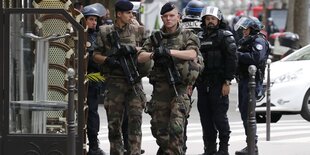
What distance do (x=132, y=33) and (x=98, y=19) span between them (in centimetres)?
137

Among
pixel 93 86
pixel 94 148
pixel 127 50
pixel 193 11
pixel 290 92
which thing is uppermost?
pixel 193 11

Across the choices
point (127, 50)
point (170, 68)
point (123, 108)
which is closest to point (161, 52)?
point (170, 68)

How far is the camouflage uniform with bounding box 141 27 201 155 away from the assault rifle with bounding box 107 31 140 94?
26cm

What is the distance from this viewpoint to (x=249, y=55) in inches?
515

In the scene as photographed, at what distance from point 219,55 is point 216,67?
15cm

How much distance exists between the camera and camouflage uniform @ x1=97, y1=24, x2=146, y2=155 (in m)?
11.8

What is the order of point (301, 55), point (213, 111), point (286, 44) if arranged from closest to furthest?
1. point (213, 111)
2. point (301, 55)
3. point (286, 44)

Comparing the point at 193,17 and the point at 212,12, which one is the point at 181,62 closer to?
the point at 212,12

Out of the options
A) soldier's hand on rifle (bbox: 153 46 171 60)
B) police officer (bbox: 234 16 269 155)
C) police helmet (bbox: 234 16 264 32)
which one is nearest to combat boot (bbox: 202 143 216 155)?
police officer (bbox: 234 16 269 155)

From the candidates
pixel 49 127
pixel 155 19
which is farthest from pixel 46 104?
pixel 155 19

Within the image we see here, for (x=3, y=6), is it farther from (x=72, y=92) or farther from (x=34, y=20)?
(x=72, y=92)

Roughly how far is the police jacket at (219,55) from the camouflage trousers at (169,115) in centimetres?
124

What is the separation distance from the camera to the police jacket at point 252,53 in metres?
13.1

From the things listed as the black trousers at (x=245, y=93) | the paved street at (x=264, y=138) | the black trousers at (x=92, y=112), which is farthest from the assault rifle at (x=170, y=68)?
the paved street at (x=264, y=138)
